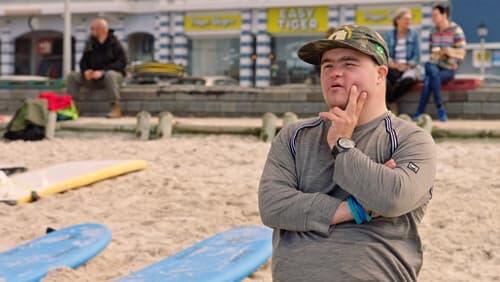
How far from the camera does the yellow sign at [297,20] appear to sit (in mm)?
23109

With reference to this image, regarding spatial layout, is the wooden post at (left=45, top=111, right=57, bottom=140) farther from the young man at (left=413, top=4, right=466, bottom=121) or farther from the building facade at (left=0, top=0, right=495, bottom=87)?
the building facade at (left=0, top=0, right=495, bottom=87)

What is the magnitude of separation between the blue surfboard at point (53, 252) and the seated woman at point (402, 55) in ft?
18.9

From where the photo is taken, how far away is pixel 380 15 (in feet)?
72.3

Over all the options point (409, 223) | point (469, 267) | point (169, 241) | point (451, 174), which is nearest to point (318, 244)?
point (409, 223)

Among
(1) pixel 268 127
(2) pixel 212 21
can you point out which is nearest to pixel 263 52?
(2) pixel 212 21

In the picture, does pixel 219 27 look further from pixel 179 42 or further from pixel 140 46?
pixel 140 46

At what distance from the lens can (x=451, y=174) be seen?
5.89m

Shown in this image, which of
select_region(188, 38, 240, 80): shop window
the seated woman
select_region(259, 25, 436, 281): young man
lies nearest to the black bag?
the seated woman

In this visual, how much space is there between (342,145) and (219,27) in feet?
73.9

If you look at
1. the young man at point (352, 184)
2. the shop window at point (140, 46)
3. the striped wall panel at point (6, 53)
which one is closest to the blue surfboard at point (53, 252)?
the young man at point (352, 184)

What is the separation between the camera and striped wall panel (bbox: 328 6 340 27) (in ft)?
74.9

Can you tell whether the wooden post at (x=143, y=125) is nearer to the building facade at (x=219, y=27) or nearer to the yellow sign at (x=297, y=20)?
the building facade at (x=219, y=27)

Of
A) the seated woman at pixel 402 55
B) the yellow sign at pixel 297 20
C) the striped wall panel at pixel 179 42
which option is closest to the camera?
the seated woman at pixel 402 55

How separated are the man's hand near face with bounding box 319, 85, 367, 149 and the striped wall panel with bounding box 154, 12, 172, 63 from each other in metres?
22.9
